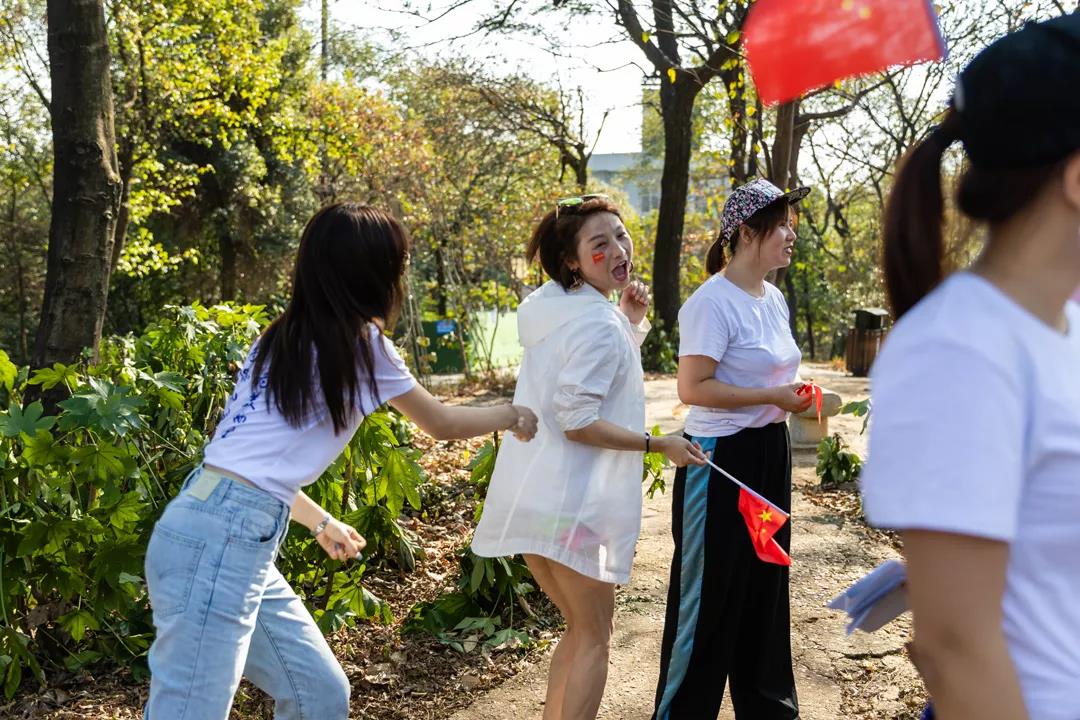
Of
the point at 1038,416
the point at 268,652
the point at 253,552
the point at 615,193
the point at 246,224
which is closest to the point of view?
the point at 1038,416

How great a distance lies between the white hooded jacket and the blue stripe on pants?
0.68 feet

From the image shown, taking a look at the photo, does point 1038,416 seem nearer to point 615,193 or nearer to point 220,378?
point 220,378

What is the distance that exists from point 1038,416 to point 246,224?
21523mm

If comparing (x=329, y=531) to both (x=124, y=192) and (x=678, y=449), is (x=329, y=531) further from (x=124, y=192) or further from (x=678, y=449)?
(x=124, y=192)

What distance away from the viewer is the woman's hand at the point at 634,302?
10.7 feet

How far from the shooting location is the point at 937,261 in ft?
3.78

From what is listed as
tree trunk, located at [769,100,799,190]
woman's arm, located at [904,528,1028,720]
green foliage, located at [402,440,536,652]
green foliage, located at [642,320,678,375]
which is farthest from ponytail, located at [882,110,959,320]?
green foliage, located at [642,320,678,375]

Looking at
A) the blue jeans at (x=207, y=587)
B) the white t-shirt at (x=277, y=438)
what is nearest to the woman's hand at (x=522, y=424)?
the white t-shirt at (x=277, y=438)

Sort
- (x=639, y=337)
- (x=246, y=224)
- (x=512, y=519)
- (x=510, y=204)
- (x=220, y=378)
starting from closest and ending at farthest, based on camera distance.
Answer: (x=512, y=519), (x=639, y=337), (x=220, y=378), (x=510, y=204), (x=246, y=224)

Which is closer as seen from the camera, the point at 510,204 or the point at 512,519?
the point at 512,519

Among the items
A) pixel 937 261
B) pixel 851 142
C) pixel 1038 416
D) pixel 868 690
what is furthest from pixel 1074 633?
pixel 851 142

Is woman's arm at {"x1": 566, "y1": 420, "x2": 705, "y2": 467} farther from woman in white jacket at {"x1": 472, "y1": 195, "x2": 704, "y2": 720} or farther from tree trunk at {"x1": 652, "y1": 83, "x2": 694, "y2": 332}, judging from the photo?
tree trunk at {"x1": 652, "y1": 83, "x2": 694, "y2": 332}

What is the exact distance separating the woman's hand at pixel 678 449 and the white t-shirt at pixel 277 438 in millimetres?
866

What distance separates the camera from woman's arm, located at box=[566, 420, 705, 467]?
2787mm
